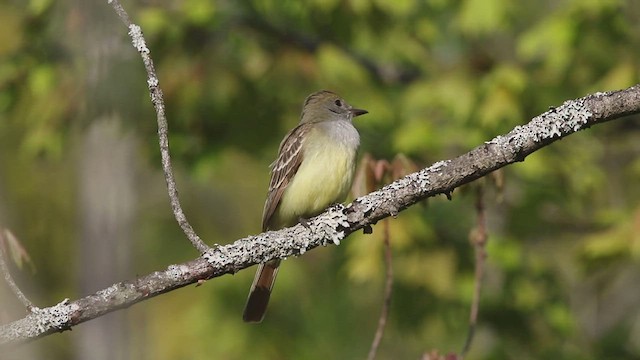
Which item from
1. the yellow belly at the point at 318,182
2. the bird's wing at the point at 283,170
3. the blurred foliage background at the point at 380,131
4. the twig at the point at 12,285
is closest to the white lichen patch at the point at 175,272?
the twig at the point at 12,285

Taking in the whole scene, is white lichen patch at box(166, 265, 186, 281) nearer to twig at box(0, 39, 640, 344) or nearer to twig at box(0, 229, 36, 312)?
twig at box(0, 39, 640, 344)

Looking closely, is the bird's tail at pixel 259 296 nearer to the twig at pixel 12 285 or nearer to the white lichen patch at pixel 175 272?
the white lichen patch at pixel 175 272

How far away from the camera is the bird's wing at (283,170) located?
6.63m

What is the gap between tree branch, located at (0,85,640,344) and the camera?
414 centimetres

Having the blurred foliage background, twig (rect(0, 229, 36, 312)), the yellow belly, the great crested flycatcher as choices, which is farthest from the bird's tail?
the blurred foliage background

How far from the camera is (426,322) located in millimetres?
10297

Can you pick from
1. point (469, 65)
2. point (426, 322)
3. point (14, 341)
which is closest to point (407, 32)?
point (469, 65)

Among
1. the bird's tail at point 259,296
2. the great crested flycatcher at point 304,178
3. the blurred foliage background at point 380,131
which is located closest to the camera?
the bird's tail at point 259,296

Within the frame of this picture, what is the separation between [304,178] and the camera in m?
6.42

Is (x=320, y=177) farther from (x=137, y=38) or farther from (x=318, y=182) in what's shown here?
(x=137, y=38)

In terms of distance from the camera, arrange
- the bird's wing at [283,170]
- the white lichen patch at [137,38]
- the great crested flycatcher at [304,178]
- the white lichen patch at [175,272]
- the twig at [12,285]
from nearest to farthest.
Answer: the twig at [12,285] → the white lichen patch at [175,272] → the white lichen patch at [137,38] → the great crested flycatcher at [304,178] → the bird's wing at [283,170]

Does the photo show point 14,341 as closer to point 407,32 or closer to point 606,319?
point 407,32

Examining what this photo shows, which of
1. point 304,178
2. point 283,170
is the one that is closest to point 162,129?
point 304,178

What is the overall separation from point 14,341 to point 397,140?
6033mm
